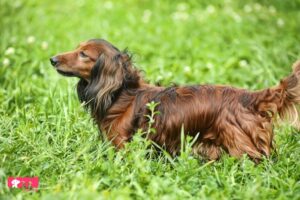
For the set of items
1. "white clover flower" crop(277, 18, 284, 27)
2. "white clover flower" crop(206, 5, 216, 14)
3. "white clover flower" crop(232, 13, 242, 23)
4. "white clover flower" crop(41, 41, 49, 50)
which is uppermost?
"white clover flower" crop(206, 5, 216, 14)

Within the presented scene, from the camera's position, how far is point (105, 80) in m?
5.12

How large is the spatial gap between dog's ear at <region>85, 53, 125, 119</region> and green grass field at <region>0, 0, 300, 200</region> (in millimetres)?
386

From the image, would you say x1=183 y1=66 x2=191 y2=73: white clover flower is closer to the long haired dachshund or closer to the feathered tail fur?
the long haired dachshund

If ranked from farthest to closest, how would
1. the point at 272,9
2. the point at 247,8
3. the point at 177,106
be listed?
the point at 247,8, the point at 272,9, the point at 177,106

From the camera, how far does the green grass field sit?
4523mm

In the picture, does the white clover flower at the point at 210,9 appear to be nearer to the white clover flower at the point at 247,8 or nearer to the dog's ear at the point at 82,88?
the white clover flower at the point at 247,8

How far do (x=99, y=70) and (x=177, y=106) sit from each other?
731mm

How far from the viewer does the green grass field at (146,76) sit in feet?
14.8

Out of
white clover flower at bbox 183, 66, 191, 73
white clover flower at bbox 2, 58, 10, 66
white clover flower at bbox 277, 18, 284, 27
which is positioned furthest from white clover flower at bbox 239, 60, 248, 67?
white clover flower at bbox 2, 58, 10, 66

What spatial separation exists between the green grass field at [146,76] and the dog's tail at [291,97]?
402mm

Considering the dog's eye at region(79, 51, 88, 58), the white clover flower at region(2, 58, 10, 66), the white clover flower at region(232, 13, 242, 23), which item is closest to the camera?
the dog's eye at region(79, 51, 88, 58)

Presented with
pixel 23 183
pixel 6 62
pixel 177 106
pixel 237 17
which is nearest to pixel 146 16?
pixel 237 17

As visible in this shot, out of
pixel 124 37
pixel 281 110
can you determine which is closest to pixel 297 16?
pixel 124 37

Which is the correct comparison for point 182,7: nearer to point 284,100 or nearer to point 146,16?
point 146,16
